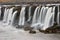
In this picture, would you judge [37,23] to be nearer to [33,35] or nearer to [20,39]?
[33,35]

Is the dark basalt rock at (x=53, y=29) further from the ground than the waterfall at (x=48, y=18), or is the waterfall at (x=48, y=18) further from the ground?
the waterfall at (x=48, y=18)

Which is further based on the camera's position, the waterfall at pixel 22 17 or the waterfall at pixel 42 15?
the waterfall at pixel 22 17

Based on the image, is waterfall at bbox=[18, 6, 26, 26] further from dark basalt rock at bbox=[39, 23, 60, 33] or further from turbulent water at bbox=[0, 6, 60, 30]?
dark basalt rock at bbox=[39, 23, 60, 33]

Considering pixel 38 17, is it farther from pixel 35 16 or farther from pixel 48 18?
→ pixel 48 18

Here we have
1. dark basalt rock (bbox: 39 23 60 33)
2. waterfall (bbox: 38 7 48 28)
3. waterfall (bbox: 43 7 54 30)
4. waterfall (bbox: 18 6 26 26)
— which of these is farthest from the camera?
waterfall (bbox: 18 6 26 26)

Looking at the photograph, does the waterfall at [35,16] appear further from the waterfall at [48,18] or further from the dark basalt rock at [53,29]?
the dark basalt rock at [53,29]

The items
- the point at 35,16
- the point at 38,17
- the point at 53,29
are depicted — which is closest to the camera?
the point at 53,29

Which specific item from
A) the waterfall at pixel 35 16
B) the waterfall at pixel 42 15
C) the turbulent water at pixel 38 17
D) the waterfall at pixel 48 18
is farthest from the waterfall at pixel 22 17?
the waterfall at pixel 48 18

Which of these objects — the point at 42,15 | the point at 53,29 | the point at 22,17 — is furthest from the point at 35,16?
the point at 53,29

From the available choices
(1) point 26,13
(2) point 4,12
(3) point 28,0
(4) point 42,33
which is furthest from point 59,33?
(3) point 28,0

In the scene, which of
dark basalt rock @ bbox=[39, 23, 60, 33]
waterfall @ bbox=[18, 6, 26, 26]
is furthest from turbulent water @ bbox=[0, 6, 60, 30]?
dark basalt rock @ bbox=[39, 23, 60, 33]

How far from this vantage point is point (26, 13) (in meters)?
12.0

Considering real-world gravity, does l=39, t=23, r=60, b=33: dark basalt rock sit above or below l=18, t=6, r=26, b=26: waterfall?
below

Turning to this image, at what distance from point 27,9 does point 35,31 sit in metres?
3.48
